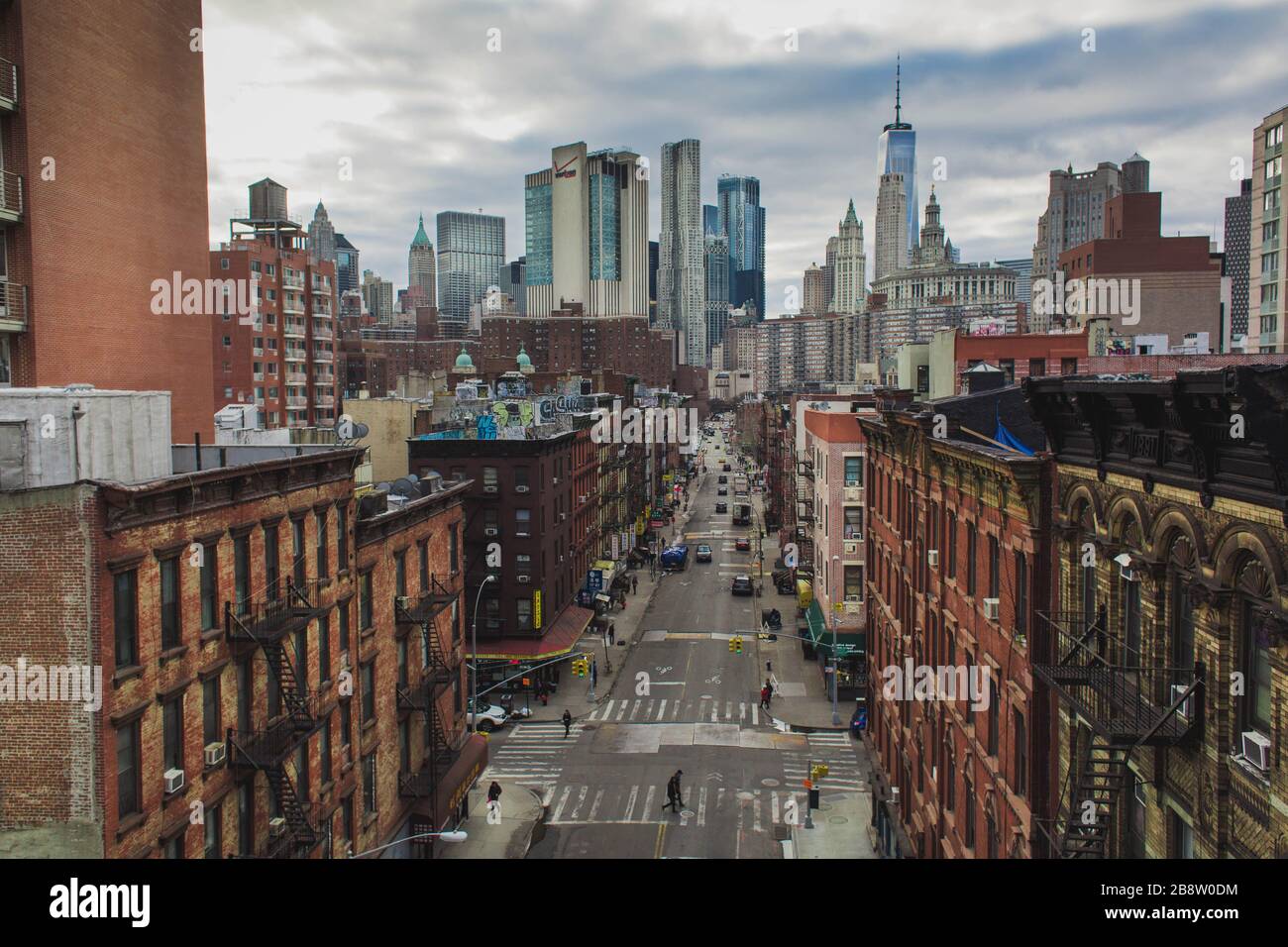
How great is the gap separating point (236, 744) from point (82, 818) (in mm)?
4548

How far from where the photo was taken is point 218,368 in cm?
8056

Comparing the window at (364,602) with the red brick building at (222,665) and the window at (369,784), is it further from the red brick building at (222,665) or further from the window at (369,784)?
the window at (369,784)

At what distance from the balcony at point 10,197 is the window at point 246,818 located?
45.7 ft

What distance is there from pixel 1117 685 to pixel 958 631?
9.94m

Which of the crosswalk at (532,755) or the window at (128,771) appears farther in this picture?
the crosswalk at (532,755)

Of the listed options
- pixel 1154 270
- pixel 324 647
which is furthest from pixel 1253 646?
pixel 1154 270

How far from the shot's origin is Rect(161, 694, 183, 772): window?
1728 centimetres

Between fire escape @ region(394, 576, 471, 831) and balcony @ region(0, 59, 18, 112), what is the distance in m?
15.8

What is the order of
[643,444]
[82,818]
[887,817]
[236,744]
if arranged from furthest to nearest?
[643,444] < [887,817] < [236,744] < [82,818]

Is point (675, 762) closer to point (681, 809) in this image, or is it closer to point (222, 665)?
point (681, 809)

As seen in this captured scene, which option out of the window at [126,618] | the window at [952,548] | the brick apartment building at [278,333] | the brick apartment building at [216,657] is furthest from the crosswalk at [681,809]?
the brick apartment building at [278,333]

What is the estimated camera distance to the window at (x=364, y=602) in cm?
2666
